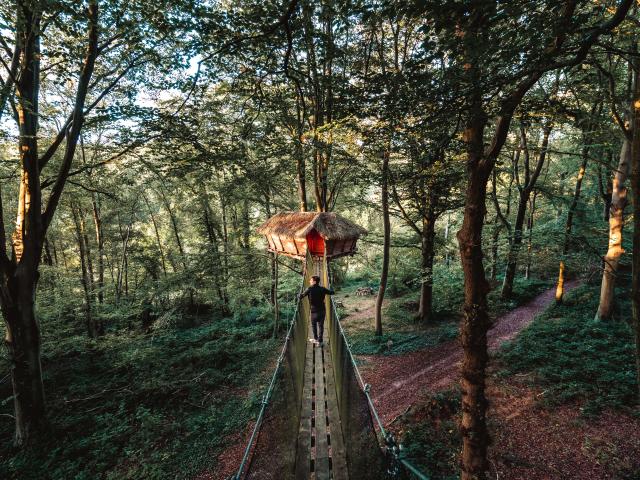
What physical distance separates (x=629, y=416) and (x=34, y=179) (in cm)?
913

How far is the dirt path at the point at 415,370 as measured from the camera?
5.50m

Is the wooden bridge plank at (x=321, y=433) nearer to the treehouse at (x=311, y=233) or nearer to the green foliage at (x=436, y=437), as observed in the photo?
the green foliage at (x=436, y=437)

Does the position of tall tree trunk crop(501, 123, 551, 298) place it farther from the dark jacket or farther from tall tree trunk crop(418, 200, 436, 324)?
the dark jacket

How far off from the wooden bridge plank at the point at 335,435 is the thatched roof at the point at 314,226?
12.8ft

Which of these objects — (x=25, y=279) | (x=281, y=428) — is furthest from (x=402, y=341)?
(x=25, y=279)

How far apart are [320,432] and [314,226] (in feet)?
16.4

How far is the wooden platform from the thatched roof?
3804 millimetres

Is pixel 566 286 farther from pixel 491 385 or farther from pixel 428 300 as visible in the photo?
pixel 491 385

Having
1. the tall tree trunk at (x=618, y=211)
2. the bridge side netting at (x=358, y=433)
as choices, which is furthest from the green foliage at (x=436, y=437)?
the tall tree trunk at (x=618, y=211)

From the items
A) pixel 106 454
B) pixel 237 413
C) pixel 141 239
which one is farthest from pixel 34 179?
pixel 141 239

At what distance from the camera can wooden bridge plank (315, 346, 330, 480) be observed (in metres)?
2.71

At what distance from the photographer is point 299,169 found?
7051 mm

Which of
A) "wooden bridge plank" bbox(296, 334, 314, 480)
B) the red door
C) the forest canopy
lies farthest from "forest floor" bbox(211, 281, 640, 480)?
the red door

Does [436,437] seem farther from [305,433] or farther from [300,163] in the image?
[300,163]
